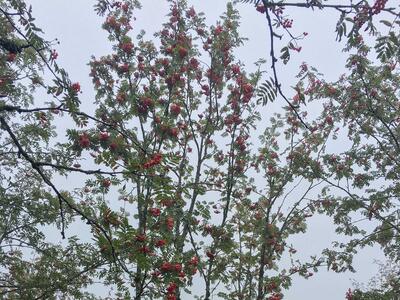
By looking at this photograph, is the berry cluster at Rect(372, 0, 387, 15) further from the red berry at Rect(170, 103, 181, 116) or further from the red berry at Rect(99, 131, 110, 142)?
the red berry at Rect(170, 103, 181, 116)

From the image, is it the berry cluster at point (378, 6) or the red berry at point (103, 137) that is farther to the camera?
the red berry at point (103, 137)

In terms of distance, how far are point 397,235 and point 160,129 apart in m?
5.55

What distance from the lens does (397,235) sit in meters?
9.64

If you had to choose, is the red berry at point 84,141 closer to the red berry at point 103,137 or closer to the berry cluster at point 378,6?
the red berry at point 103,137

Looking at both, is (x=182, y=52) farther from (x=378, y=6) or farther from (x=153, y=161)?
(x=378, y=6)

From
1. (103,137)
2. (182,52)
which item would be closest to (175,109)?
(182,52)

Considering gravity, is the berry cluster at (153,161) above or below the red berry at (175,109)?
below

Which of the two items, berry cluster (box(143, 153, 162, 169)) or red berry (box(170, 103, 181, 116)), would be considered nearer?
berry cluster (box(143, 153, 162, 169))

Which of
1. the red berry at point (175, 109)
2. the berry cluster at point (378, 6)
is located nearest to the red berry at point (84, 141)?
the red berry at point (175, 109)

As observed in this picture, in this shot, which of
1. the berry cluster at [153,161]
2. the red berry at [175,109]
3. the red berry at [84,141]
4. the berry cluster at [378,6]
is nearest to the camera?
the berry cluster at [378,6]

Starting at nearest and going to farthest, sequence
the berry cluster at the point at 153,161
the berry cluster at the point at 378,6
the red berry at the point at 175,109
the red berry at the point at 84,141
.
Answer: the berry cluster at the point at 378,6 < the berry cluster at the point at 153,161 < the red berry at the point at 84,141 < the red berry at the point at 175,109

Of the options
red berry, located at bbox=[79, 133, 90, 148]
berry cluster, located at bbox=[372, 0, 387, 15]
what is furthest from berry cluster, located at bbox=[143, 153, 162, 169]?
red berry, located at bbox=[79, 133, 90, 148]

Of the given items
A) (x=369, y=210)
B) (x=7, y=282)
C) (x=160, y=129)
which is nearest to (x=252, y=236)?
(x=369, y=210)

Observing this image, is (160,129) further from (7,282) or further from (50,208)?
(7,282)
